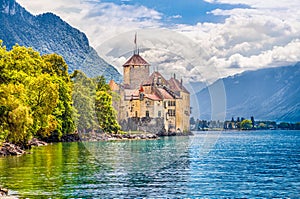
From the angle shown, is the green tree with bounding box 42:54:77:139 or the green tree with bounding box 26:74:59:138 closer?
the green tree with bounding box 26:74:59:138

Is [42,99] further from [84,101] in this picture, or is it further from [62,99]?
[84,101]

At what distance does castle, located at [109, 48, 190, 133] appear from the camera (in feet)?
257

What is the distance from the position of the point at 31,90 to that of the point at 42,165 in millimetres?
15408

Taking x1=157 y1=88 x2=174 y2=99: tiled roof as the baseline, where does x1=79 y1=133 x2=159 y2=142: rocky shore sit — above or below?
below

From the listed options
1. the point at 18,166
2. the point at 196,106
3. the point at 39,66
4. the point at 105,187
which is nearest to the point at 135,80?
the point at 39,66

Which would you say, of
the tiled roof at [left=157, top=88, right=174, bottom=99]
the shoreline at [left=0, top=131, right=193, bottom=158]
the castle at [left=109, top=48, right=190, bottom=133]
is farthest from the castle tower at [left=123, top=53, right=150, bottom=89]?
the shoreline at [left=0, top=131, right=193, bottom=158]

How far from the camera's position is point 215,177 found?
37.4 metres

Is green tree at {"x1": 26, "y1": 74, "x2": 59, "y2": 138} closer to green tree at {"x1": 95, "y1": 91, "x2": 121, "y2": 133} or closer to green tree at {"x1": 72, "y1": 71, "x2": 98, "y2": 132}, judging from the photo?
green tree at {"x1": 72, "y1": 71, "x2": 98, "y2": 132}

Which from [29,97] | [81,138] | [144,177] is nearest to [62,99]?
[81,138]

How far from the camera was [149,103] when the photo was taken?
305ft

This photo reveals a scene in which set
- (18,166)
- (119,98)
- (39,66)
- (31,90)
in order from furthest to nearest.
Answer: (119,98)
(39,66)
(31,90)
(18,166)

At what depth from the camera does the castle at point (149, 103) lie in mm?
78312

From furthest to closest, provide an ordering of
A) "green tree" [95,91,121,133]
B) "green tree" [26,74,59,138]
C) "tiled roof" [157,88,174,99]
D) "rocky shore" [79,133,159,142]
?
"green tree" [95,91,121,133] → "tiled roof" [157,88,174,99] → "rocky shore" [79,133,159,142] → "green tree" [26,74,59,138]

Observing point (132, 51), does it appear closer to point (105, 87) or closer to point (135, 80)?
point (135, 80)
